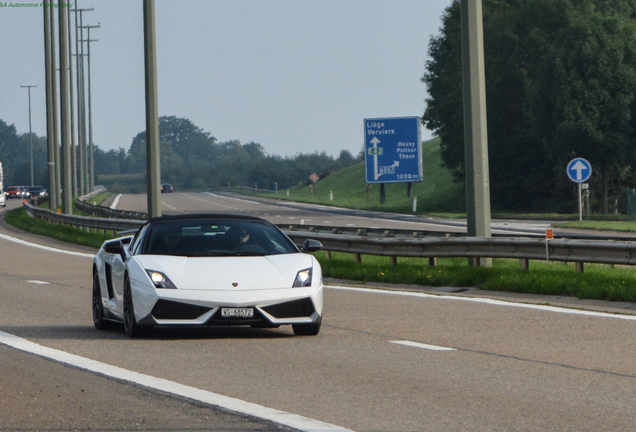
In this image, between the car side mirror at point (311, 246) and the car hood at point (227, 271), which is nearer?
the car hood at point (227, 271)

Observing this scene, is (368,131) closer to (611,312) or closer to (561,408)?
(611,312)

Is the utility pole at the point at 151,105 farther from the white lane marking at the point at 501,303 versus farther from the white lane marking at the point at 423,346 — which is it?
the white lane marking at the point at 423,346

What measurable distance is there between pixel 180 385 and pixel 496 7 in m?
65.1

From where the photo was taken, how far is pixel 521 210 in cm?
6906

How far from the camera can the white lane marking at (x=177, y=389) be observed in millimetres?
6996

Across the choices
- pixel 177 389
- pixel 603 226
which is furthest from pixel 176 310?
pixel 603 226

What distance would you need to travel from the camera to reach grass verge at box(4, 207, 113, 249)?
112ft

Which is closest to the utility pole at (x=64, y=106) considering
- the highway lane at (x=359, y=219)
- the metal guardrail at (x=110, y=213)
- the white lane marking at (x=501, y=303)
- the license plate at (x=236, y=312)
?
the metal guardrail at (x=110, y=213)

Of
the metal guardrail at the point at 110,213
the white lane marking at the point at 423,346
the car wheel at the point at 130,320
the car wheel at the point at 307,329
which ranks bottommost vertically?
the white lane marking at the point at 423,346

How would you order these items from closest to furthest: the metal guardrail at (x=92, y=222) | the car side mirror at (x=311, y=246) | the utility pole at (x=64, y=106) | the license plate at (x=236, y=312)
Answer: the license plate at (x=236, y=312) → the car side mirror at (x=311, y=246) → the metal guardrail at (x=92, y=222) → the utility pole at (x=64, y=106)

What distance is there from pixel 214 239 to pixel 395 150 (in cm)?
3445

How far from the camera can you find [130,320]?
454 inches

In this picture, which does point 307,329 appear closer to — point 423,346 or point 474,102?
A: point 423,346

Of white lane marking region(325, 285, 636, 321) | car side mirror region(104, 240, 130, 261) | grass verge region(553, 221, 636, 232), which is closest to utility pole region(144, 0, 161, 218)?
white lane marking region(325, 285, 636, 321)
